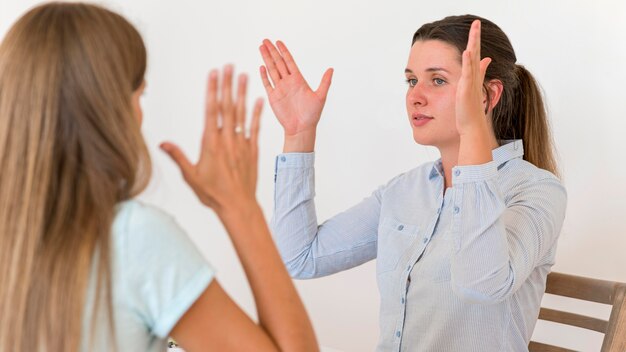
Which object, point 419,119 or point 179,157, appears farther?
point 419,119

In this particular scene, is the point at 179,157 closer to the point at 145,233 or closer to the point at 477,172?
the point at 145,233

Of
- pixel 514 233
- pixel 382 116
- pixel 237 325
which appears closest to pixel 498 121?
pixel 514 233

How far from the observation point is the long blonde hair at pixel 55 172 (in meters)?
1.03

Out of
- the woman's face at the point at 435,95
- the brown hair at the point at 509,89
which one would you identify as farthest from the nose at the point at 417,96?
the brown hair at the point at 509,89

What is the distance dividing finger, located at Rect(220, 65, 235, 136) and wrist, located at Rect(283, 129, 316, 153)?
0.81 meters

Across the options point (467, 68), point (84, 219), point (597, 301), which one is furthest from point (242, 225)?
point (597, 301)

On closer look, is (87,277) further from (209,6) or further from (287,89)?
(209,6)

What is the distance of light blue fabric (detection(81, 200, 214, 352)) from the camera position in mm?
1039

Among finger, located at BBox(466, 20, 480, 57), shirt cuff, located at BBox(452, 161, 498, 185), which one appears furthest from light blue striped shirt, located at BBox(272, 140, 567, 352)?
finger, located at BBox(466, 20, 480, 57)

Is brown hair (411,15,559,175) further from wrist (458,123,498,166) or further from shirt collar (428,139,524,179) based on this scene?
wrist (458,123,498,166)

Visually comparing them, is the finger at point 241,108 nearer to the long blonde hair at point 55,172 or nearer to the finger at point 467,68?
the long blonde hair at point 55,172

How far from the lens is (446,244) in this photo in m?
1.91

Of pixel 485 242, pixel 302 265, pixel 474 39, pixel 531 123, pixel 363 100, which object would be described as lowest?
pixel 302 265

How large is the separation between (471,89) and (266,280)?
0.64 meters
